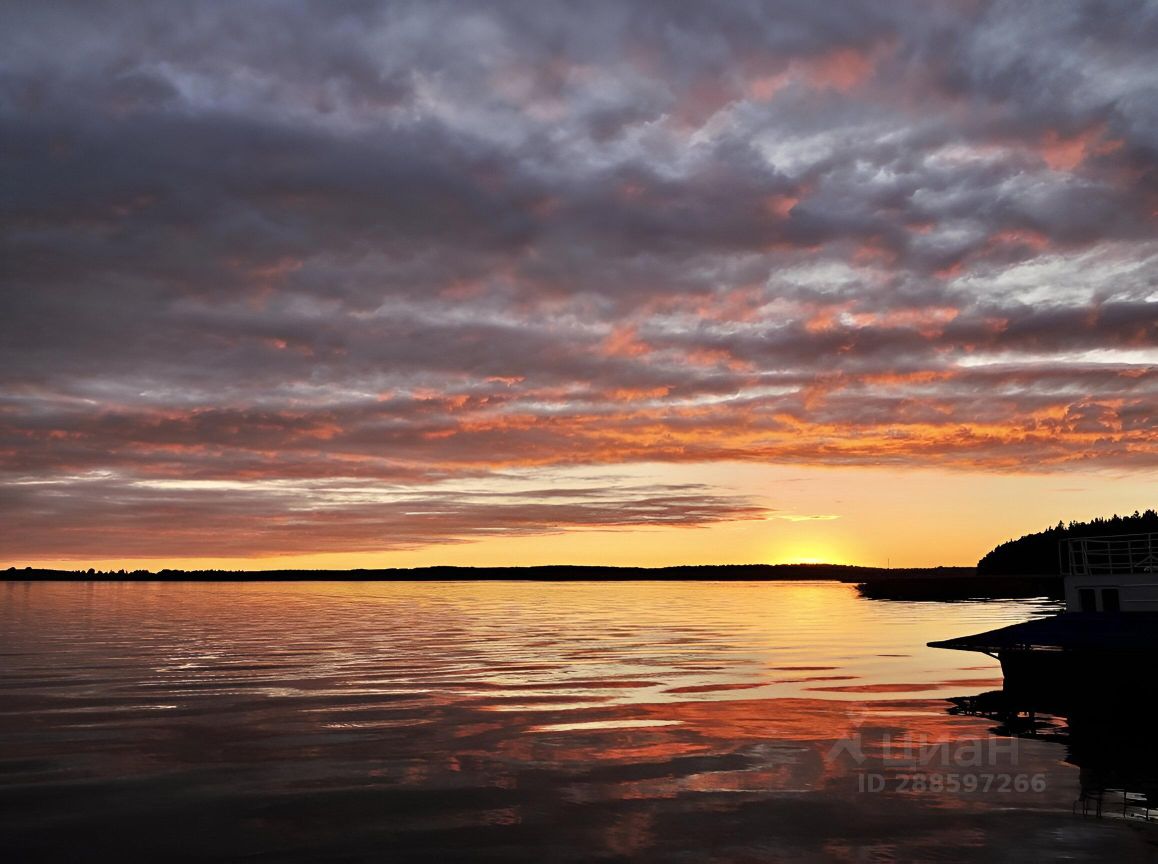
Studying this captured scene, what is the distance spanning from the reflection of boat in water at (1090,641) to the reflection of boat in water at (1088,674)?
0.04 meters

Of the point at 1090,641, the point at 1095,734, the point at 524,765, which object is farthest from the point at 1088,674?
the point at 524,765

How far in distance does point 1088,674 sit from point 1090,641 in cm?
118

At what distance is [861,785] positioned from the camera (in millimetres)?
20484

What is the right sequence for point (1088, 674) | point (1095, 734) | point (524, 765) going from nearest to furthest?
point (524, 765) → point (1095, 734) → point (1088, 674)

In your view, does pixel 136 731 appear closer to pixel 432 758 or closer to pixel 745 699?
pixel 432 758

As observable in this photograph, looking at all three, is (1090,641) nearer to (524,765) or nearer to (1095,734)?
(1095,734)

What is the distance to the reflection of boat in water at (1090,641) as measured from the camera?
31344 mm

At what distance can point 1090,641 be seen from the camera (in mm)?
32562

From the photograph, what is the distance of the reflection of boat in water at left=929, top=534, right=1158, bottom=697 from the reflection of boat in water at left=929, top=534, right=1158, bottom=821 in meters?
0.04

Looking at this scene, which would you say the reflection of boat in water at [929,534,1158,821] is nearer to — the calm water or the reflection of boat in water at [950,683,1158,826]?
the reflection of boat in water at [950,683,1158,826]

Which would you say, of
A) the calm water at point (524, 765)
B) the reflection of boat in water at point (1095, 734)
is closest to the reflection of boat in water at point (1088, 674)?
the reflection of boat in water at point (1095, 734)

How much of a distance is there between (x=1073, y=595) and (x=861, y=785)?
74.2 ft

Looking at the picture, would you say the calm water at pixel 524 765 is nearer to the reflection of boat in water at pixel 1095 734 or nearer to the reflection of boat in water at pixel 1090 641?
the reflection of boat in water at pixel 1095 734

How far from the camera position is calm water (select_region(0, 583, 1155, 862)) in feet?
53.1
